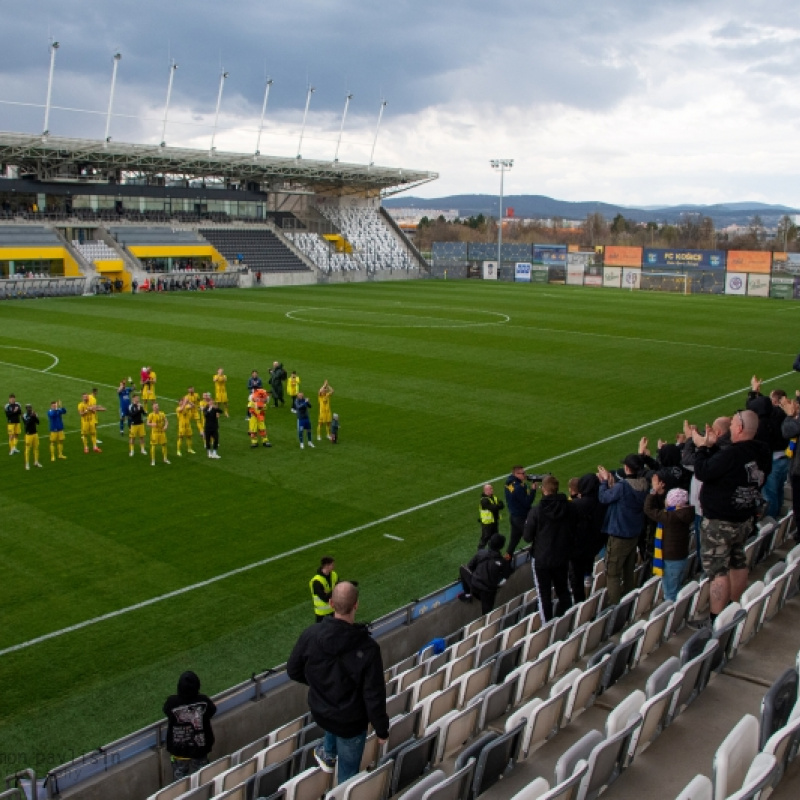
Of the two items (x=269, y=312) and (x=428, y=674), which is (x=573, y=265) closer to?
(x=269, y=312)

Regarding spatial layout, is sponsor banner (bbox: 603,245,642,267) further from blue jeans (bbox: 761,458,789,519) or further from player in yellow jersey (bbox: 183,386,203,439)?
blue jeans (bbox: 761,458,789,519)

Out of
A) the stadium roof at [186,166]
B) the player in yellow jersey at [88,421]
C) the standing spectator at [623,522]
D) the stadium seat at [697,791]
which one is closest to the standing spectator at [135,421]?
the player in yellow jersey at [88,421]

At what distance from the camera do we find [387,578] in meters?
12.7

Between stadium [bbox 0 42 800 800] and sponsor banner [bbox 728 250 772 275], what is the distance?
70.0 ft

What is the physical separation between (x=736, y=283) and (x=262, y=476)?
55.0 meters

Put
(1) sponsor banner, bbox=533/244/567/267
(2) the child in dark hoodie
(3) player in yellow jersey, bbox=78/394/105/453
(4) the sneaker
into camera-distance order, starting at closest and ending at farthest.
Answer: (4) the sneaker
(2) the child in dark hoodie
(3) player in yellow jersey, bbox=78/394/105/453
(1) sponsor banner, bbox=533/244/567/267

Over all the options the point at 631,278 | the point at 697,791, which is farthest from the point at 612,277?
the point at 697,791

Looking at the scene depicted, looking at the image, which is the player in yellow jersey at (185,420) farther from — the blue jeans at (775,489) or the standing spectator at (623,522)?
the blue jeans at (775,489)

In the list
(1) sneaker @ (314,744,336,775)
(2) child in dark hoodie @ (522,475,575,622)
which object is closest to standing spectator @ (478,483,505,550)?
(2) child in dark hoodie @ (522,475,575,622)

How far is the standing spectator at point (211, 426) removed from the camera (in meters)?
18.6

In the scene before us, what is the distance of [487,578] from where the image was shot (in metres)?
10.4

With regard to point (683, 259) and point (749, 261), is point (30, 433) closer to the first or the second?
A: point (749, 261)

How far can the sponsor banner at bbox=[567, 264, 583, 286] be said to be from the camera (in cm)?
7250

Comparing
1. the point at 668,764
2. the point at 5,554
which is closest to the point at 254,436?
the point at 5,554
